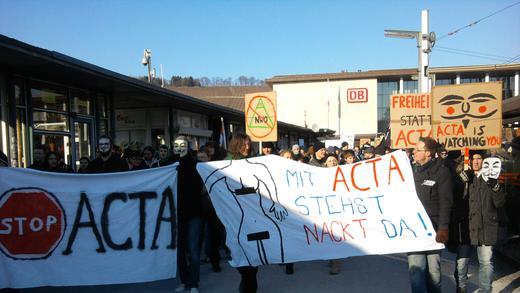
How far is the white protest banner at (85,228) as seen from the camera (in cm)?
498

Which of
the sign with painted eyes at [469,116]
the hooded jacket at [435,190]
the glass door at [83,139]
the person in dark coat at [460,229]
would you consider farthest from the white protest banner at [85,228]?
the glass door at [83,139]

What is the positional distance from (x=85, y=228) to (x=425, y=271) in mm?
3826

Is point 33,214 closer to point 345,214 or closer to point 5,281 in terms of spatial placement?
point 5,281

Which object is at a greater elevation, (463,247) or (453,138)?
(453,138)

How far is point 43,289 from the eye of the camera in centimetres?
561

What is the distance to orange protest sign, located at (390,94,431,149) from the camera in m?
8.85

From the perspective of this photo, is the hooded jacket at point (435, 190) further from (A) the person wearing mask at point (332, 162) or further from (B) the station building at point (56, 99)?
(B) the station building at point (56, 99)

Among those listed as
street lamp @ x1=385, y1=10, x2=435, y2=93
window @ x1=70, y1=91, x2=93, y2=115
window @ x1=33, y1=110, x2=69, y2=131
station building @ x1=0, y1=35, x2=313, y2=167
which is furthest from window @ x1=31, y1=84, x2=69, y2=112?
street lamp @ x1=385, y1=10, x2=435, y2=93

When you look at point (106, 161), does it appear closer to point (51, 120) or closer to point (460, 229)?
point (51, 120)

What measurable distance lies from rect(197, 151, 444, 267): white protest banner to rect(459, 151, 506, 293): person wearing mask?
28.8 inches

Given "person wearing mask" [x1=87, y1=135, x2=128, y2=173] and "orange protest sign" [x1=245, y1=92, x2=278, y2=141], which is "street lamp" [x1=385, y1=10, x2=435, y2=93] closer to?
"orange protest sign" [x1=245, y1=92, x2=278, y2=141]

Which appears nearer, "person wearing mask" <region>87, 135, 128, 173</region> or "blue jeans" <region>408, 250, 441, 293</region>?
"blue jeans" <region>408, 250, 441, 293</region>

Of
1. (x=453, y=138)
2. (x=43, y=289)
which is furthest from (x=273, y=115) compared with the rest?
(x=43, y=289)

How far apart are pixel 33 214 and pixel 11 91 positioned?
4.01 m
